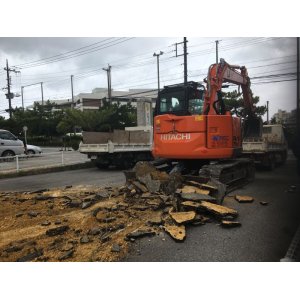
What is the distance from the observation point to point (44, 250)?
3271mm

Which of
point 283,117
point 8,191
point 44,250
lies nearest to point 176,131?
point 283,117

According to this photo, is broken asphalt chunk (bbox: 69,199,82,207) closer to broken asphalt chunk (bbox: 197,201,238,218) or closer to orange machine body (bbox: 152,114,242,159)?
orange machine body (bbox: 152,114,242,159)

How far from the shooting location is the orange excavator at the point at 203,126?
5.27 m

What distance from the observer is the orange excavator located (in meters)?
5.27

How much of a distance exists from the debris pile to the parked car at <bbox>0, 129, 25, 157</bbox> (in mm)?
7908

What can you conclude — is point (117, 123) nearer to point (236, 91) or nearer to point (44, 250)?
point (236, 91)

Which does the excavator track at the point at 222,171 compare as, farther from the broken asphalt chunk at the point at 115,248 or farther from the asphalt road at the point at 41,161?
the asphalt road at the point at 41,161

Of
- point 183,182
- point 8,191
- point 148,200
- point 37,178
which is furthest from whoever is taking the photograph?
point 37,178

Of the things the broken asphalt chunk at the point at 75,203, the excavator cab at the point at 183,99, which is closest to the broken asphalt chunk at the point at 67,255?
the broken asphalt chunk at the point at 75,203

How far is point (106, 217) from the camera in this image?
414 centimetres

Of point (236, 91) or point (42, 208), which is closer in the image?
point (42, 208)

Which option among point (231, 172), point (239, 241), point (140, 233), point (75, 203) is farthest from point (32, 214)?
point (231, 172)

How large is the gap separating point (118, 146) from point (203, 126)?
16.8 feet

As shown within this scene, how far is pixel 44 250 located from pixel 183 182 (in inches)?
106
